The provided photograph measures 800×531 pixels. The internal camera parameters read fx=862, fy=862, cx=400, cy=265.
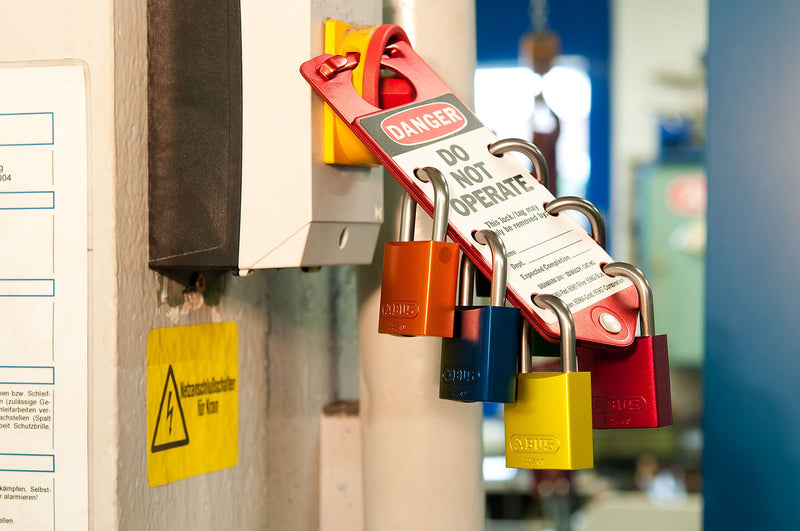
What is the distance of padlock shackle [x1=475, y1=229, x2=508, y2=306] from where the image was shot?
0.47 metres

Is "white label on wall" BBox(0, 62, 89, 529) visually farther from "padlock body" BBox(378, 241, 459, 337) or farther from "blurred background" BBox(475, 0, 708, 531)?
"blurred background" BBox(475, 0, 708, 531)

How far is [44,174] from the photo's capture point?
1.76 ft

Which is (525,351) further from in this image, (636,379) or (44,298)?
(44,298)

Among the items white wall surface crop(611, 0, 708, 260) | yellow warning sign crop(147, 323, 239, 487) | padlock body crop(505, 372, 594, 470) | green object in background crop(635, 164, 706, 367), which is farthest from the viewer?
white wall surface crop(611, 0, 708, 260)

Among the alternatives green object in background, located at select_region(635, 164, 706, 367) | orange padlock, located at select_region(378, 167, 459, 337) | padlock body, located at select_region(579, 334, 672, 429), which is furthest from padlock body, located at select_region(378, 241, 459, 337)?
green object in background, located at select_region(635, 164, 706, 367)

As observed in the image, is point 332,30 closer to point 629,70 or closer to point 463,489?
point 463,489

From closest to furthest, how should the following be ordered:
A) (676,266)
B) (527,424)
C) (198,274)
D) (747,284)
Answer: (527,424)
(198,274)
(747,284)
(676,266)

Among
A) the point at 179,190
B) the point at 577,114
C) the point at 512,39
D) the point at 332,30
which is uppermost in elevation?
the point at 512,39

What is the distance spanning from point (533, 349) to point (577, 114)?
15.7 feet

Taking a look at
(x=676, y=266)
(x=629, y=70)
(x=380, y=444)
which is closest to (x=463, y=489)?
(x=380, y=444)

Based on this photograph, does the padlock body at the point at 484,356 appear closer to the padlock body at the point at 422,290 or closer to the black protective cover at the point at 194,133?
the padlock body at the point at 422,290

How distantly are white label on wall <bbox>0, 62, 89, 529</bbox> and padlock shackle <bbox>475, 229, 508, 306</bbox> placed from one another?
0.82 ft

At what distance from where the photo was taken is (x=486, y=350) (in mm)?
464

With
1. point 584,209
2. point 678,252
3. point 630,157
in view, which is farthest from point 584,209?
point 630,157
